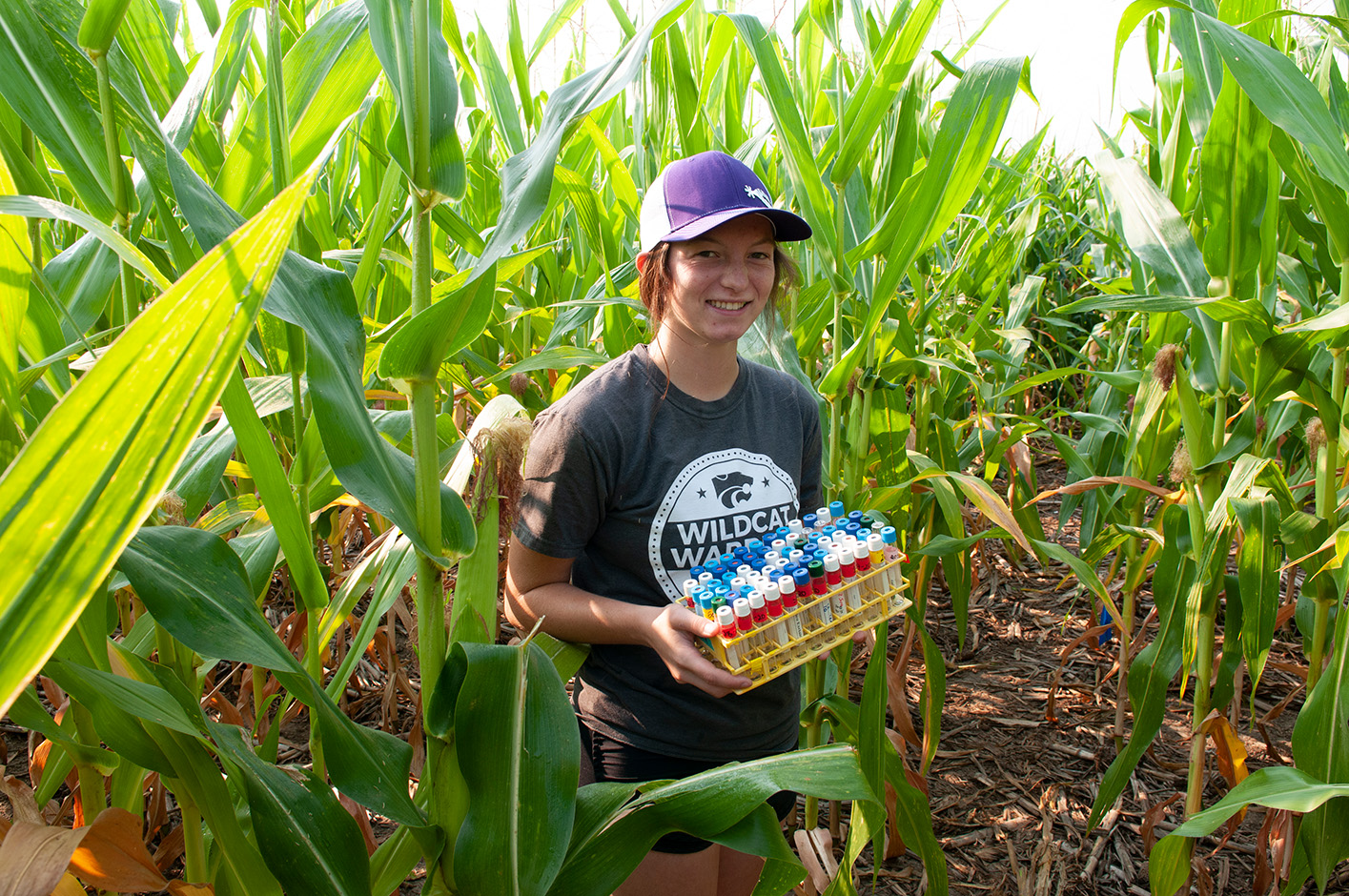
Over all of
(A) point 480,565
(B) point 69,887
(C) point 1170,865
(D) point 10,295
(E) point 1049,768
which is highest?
(D) point 10,295

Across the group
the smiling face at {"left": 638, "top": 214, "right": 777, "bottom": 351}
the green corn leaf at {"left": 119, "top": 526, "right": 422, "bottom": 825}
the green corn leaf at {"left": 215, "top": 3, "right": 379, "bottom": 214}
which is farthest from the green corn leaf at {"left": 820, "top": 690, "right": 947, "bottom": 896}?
the green corn leaf at {"left": 215, "top": 3, "right": 379, "bottom": 214}

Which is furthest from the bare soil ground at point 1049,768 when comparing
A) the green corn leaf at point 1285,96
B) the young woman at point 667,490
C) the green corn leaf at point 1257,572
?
the green corn leaf at point 1285,96

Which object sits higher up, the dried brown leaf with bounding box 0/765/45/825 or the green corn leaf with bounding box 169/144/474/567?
the green corn leaf with bounding box 169/144/474/567

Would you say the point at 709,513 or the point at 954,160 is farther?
the point at 709,513

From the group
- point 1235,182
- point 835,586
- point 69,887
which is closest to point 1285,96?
point 1235,182


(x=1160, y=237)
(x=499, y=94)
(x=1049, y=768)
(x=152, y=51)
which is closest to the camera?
(x=152, y=51)

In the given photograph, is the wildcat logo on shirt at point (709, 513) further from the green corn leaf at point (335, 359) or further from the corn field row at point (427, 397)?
the green corn leaf at point (335, 359)

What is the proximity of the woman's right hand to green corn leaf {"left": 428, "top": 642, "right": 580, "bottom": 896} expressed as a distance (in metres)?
0.27

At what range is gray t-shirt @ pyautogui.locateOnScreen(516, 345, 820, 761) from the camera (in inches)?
57.1

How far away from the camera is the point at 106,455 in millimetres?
355

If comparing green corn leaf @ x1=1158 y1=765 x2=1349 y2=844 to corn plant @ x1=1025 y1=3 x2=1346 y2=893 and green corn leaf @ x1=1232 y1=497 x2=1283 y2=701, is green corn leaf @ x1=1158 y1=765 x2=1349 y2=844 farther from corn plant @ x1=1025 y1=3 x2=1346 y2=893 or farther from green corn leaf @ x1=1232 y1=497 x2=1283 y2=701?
green corn leaf @ x1=1232 y1=497 x2=1283 y2=701

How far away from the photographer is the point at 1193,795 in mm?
1788

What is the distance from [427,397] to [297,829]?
466 mm

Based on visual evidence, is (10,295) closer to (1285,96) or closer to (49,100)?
(49,100)
